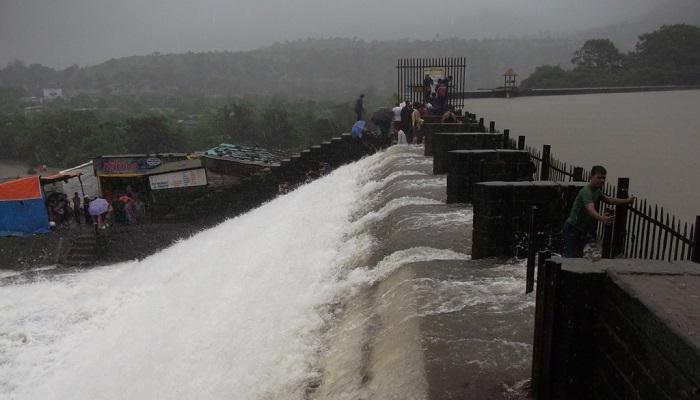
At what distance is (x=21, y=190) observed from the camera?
67.8 ft

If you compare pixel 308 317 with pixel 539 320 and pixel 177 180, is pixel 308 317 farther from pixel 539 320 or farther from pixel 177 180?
pixel 177 180

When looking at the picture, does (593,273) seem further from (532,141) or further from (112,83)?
(112,83)

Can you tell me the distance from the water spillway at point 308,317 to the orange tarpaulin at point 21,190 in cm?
730

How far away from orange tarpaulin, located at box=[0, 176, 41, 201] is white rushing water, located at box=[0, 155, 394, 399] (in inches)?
227

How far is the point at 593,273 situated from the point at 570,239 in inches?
111

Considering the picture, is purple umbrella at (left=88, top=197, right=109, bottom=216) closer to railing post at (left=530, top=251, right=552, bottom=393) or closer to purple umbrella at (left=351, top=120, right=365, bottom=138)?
purple umbrella at (left=351, top=120, right=365, bottom=138)

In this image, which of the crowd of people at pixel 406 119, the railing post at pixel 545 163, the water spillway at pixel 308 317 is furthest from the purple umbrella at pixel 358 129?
the railing post at pixel 545 163

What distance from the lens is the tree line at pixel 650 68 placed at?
130ft

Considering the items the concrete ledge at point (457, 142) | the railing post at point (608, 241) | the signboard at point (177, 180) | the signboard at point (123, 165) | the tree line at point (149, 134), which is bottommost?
the tree line at point (149, 134)

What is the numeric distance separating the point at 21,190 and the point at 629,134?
67.4 feet

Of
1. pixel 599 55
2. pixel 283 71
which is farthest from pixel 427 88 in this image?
pixel 283 71

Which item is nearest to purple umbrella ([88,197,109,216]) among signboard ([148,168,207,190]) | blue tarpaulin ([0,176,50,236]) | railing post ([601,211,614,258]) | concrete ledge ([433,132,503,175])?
blue tarpaulin ([0,176,50,236])

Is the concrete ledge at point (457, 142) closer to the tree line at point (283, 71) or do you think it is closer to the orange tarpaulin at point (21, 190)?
the orange tarpaulin at point (21, 190)

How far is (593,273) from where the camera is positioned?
4.05 m
